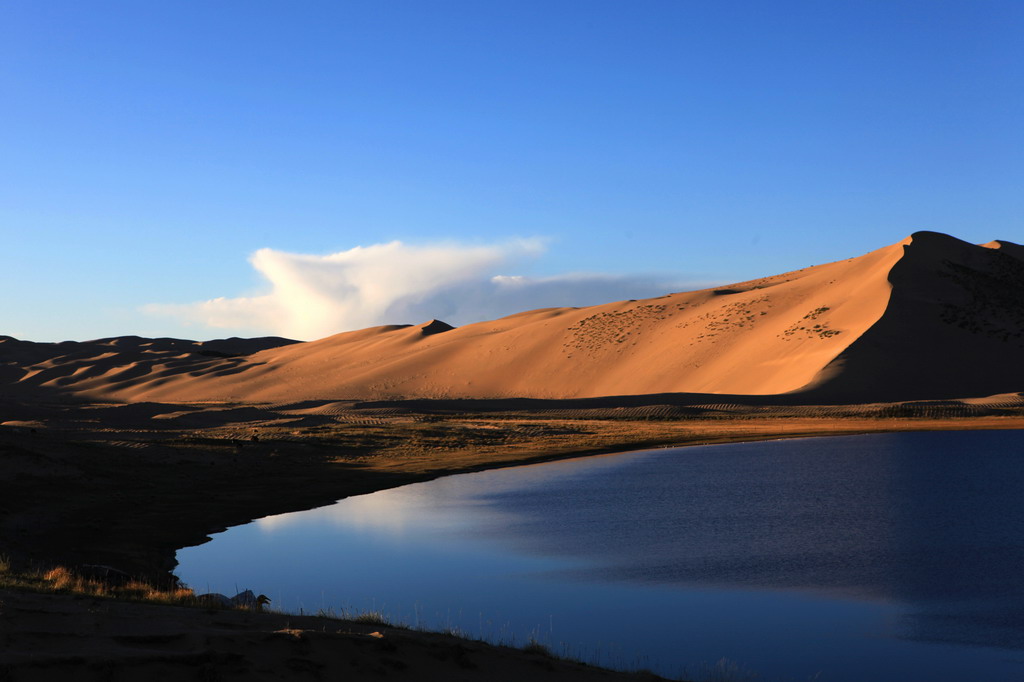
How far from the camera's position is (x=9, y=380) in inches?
5876

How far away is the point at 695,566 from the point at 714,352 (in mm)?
86651

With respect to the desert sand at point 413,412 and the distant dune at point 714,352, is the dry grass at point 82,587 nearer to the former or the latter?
the desert sand at point 413,412

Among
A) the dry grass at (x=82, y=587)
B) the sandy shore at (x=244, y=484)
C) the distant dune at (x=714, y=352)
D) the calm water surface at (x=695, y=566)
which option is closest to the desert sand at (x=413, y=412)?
the sandy shore at (x=244, y=484)

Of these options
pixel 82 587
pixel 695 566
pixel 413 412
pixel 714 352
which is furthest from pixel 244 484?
pixel 714 352

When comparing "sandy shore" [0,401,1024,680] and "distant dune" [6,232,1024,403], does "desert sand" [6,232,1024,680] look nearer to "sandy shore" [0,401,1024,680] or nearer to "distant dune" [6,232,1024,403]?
"sandy shore" [0,401,1024,680]

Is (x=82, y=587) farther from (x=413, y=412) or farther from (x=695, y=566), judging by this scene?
(x=413, y=412)

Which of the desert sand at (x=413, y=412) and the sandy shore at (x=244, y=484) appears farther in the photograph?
the desert sand at (x=413, y=412)

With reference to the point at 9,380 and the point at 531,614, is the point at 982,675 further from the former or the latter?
the point at 9,380

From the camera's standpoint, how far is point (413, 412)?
3127 inches

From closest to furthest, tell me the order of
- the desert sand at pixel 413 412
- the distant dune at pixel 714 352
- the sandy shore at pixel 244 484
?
the sandy shore at pixel 244 484, the desert sand at pixel 413 412, the distant dune at pixel 714 352

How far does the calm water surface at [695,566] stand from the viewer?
43.6 ft

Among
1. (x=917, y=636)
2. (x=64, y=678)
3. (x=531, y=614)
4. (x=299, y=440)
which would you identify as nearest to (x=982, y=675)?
(x=917, y=636)

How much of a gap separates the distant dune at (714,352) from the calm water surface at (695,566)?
162 feet

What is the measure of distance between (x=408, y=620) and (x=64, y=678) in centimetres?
685
